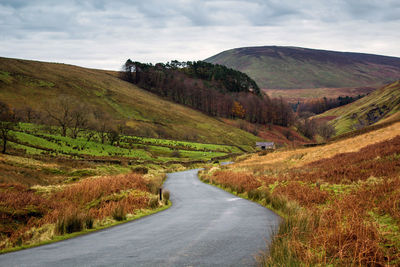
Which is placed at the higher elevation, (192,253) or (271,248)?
(271,248)

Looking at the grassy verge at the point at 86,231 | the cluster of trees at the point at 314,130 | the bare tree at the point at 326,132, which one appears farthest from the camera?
the cluster of trees at the point at 314,130

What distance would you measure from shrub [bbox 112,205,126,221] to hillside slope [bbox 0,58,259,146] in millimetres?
96230

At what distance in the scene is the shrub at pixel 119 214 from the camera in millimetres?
17688

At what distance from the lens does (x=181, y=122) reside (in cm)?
14225

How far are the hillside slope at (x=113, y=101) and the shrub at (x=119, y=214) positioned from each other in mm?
→ 96230

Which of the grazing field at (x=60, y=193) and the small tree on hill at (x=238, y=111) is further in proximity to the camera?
the small tree on hill at (x=238, y=111)

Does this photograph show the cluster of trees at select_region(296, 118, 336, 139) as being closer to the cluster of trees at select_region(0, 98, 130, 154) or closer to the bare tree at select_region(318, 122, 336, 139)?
the bare tree at select_region(318, 122, 336, 139)

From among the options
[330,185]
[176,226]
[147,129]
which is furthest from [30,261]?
[147,129]

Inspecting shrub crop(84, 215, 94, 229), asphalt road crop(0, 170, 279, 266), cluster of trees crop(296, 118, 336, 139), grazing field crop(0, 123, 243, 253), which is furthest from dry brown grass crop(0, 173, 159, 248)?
cluster of trees crop(296, 118, 336, 139)

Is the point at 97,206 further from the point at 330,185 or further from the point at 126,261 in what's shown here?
the point at 330,185

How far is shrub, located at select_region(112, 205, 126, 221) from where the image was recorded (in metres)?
17.7

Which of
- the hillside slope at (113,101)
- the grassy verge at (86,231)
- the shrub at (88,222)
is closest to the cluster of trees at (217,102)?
the hillside slope at (113,101)

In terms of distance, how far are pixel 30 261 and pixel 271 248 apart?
682cm

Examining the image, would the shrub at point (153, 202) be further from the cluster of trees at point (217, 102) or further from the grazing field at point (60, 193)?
the cluster of trees at point (217, 102)
